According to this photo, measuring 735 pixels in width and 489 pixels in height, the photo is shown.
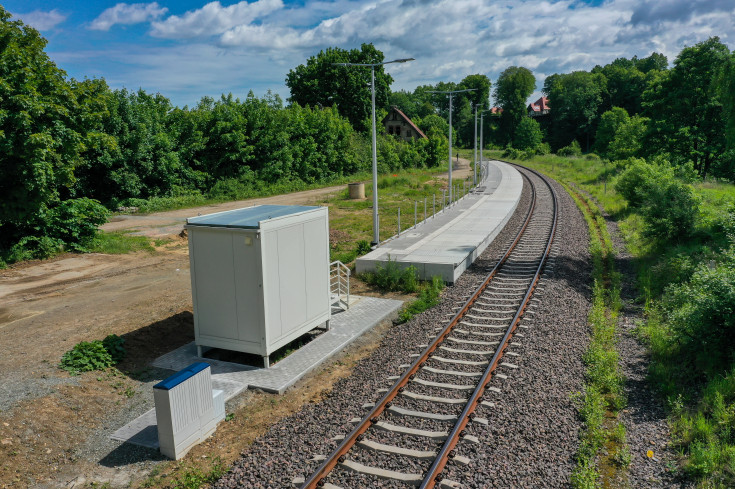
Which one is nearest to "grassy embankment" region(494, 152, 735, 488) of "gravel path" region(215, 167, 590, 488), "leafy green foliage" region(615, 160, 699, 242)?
"gravel path" region(215, 167, 590, 488)

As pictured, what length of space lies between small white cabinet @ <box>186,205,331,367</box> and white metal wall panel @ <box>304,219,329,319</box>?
9 centimetres

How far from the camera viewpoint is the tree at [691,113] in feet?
117

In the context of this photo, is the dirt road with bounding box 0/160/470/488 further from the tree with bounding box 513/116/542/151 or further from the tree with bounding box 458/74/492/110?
the tree with bounding box 458/74/492/110

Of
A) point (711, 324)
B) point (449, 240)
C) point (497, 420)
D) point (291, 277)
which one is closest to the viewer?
point (497, 420)

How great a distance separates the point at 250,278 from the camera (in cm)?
888

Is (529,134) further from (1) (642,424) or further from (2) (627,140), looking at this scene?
(1) (642,424)

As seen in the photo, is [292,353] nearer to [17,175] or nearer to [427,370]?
[427,370]

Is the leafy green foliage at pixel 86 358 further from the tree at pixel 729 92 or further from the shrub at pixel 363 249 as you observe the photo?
the tree at pixel 729 92

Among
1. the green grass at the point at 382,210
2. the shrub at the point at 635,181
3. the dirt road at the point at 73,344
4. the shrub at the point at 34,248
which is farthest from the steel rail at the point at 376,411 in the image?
the shrub at the point at 635,181

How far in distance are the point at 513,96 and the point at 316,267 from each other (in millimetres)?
112916

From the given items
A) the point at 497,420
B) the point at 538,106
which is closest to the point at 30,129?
the point at 497,420

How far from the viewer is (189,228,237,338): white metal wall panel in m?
9.09

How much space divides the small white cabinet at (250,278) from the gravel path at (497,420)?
164cm

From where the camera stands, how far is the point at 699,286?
32.4ft
